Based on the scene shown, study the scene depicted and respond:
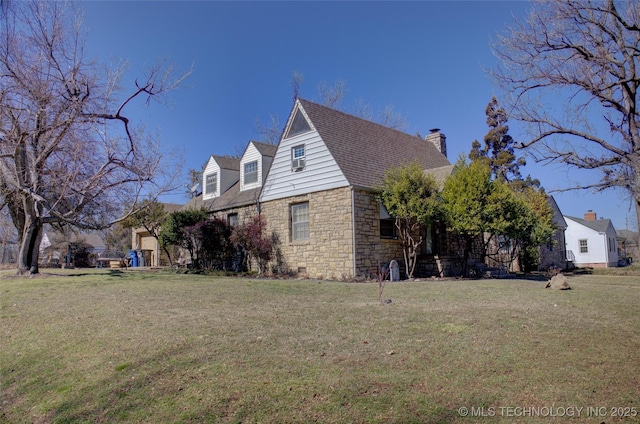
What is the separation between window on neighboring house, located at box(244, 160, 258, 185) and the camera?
19.8 metres

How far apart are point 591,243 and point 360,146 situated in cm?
2997

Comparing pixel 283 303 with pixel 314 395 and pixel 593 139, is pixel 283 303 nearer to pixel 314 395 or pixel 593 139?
pixel 314 395

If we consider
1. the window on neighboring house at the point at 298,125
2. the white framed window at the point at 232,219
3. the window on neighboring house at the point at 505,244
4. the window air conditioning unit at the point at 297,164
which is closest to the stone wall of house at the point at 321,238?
the window air conditioning unit at the point at 297,164

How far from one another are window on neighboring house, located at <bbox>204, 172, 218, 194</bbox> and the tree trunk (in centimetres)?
905

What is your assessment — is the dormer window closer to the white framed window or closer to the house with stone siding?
the house with stone siding

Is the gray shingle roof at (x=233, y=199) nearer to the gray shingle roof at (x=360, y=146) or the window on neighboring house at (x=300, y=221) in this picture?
the window on neighboring house at (x=300, y=221)

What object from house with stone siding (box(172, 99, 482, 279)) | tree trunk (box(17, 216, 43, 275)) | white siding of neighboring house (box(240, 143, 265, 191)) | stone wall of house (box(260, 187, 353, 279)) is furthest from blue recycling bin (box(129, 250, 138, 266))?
stone wall of house (box(260, 187, 353, 279))

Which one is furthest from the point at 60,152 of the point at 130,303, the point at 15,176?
the point at 130,303

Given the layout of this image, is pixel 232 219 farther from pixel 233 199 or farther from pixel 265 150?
pixel 265 150

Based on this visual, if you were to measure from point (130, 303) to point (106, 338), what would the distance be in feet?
7.90

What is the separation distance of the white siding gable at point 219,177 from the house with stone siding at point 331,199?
9.50ft

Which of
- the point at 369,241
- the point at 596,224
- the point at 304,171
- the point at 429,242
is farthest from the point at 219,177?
the point at 596,224

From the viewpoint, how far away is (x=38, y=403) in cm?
453

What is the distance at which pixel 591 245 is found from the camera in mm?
36406
